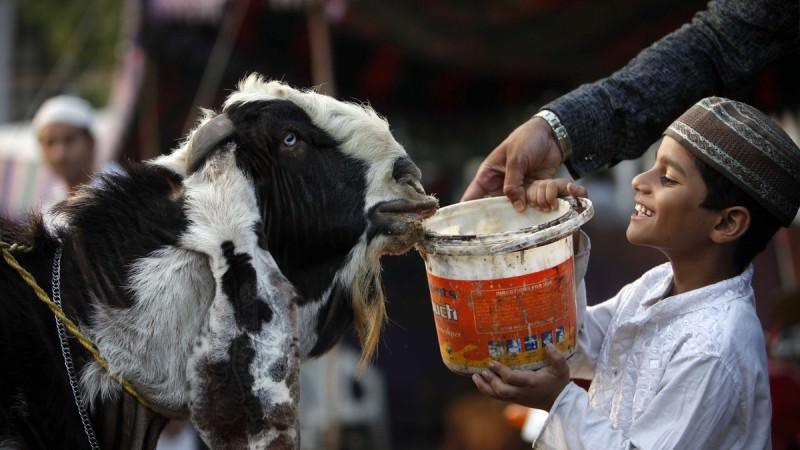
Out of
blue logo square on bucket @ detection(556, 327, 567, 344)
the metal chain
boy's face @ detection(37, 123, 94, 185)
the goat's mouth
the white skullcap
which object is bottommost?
blue logo square on bucket @ detection(556, 327, 567, 344)

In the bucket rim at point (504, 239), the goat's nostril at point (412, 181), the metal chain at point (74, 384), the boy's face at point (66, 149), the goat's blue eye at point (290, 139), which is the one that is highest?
the boy's face at point (66, 149)

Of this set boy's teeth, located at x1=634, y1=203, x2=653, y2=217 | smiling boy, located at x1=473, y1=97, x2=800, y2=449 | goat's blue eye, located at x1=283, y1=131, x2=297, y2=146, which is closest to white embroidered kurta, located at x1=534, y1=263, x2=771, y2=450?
smiling boy, located at x1=473, y1=97, x2=800, y2=449

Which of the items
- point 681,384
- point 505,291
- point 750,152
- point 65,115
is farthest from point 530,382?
point 65,115

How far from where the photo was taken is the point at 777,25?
2.29m

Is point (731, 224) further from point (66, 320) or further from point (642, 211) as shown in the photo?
point (66, 320)

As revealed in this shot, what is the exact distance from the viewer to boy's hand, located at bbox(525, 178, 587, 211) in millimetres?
2023

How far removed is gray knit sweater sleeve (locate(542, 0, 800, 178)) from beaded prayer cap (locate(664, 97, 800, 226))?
47 cm

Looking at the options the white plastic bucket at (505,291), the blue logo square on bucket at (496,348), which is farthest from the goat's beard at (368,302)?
the blue logo square on bucket at (496,348)

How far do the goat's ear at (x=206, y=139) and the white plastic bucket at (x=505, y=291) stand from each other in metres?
0.53

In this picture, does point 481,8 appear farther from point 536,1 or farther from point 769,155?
point 769,155

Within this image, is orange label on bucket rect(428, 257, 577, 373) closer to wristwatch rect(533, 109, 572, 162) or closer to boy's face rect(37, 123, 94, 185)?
wristwatch rect(533, 109, 572, 162)

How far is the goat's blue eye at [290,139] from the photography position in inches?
70.4

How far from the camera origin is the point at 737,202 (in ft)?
6.21

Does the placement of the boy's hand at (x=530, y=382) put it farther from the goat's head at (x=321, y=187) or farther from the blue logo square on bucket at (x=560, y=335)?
the goat's head at (x=321, y=187)
